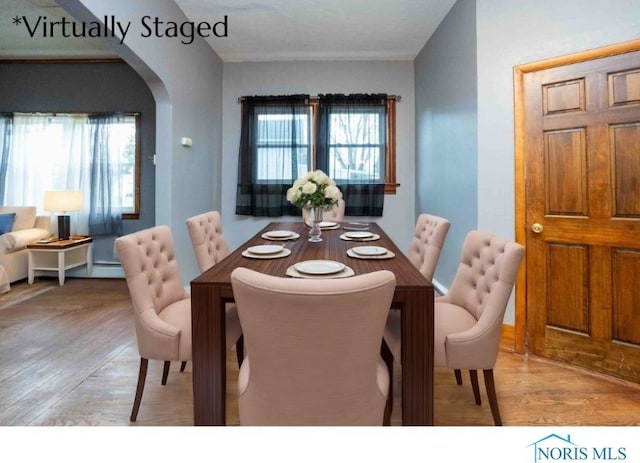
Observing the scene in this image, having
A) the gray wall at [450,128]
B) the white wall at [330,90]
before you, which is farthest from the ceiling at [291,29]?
the gray wall at [450,128]

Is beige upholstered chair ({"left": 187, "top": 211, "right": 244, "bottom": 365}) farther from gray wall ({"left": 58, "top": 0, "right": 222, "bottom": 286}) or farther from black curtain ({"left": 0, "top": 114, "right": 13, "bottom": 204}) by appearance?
black curtain ({"left": 0, "top": 114, "right": 13, "bottom": 204})

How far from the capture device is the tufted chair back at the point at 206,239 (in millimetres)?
2197

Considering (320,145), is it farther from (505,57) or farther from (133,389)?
(133,389)

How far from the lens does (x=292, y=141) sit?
4.47 m

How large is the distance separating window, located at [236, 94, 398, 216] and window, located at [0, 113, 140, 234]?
4.70ft

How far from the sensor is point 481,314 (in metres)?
1.63

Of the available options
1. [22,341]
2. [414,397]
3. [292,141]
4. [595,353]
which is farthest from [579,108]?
[22,341]

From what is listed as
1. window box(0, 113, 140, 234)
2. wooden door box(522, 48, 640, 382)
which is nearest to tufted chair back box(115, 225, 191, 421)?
wooden door box(522, 48, 640, 382)

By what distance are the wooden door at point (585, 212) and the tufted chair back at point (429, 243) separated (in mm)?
747

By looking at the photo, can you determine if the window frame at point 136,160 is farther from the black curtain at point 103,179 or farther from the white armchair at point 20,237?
the white armchair at point 20,237

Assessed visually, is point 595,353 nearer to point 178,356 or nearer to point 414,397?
point 414,397

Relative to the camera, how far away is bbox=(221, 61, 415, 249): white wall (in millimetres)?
4523

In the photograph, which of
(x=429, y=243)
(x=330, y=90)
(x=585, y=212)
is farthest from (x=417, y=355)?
(x=330, y=90)

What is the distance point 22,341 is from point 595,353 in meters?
3.94
